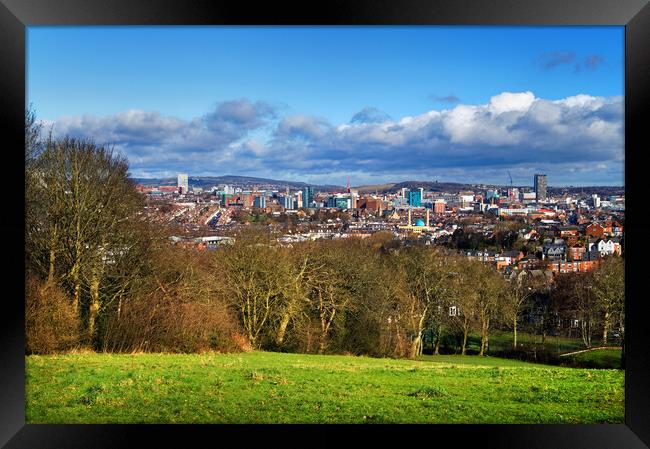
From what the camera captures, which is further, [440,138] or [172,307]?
[440,138]

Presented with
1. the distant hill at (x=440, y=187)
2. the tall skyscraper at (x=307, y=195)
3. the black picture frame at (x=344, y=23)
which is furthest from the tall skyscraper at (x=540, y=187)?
the black picture frame at (x=344, y=23)

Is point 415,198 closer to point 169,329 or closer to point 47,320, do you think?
point 169,329

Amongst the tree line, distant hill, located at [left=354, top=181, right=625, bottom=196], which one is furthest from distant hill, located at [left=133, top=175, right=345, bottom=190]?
distant hill, located at [left=354, top=181, right=625, bottom=196]

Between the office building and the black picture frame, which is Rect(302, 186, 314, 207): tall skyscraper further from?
the black picture frame

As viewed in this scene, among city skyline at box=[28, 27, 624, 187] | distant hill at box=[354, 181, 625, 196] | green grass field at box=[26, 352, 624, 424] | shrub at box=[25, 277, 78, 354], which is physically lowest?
green grass field at box=[26, 352, 624, 424]

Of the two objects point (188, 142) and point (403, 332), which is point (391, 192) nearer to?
point (403, 332)

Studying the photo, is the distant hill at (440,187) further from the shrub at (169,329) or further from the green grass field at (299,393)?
the shrub at (169,329)

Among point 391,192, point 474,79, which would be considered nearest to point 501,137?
point 474,79
